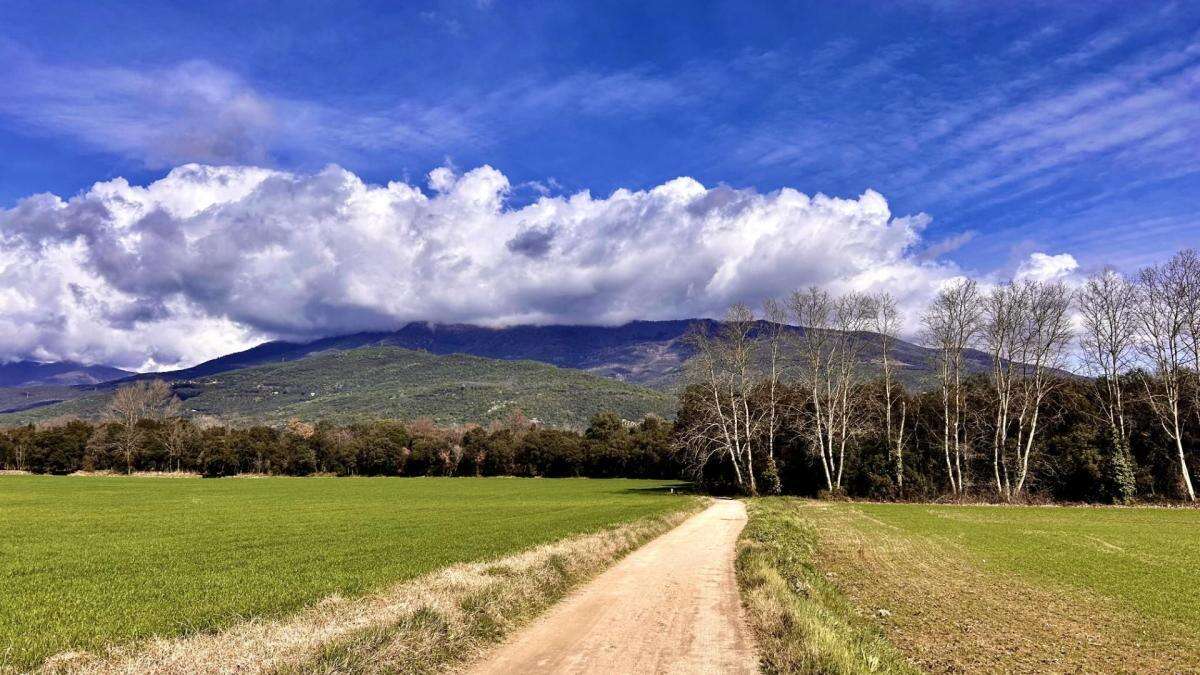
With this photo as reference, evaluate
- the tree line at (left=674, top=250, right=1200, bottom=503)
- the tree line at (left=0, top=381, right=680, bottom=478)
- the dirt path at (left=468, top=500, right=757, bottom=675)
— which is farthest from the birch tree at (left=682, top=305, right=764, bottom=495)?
the dirt path at (left=468, top=500, right=757, bottom=675)

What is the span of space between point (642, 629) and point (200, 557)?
17.3 meters

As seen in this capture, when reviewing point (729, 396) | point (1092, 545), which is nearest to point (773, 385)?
point (729, 396)

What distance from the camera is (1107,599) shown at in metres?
15.9

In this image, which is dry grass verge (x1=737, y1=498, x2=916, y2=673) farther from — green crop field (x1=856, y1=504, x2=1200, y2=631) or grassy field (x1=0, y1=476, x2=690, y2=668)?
grassy field (x1=0, y1=476, x2=690, y2=668)

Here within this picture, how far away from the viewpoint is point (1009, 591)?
16969 millimetres

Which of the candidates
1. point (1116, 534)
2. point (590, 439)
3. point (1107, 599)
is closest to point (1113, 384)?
point (1116, 534)

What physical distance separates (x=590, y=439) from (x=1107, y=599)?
10702cm

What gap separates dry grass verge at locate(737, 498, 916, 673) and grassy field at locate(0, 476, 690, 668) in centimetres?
926

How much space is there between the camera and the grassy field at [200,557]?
12570 mm

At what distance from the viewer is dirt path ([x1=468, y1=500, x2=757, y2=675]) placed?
415 inches

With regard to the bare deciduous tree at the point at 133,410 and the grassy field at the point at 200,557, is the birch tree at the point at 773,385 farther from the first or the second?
the bare deciduous tree at the point at 133,410

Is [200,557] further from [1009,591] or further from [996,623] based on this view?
[1009,591]

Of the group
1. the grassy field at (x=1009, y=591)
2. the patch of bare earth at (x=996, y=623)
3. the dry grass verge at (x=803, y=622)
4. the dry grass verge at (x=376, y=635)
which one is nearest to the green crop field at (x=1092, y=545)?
the grassy field at (x=1009, y=591)

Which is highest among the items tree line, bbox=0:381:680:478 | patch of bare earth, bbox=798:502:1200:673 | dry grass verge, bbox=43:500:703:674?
dry grass verge, bbox=43:500:703:674
